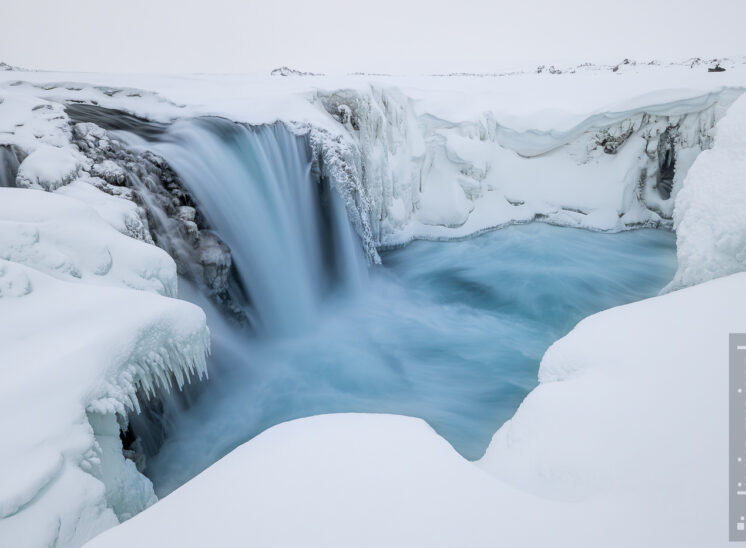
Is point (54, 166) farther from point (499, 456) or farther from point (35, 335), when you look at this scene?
point (499, 456)

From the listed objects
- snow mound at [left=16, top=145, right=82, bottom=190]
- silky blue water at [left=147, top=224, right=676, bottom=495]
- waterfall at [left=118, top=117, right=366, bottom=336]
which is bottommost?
silky blue water at [left=147, top=224, right=676, bottom=495]

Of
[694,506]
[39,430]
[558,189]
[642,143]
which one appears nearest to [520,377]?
[694,506]

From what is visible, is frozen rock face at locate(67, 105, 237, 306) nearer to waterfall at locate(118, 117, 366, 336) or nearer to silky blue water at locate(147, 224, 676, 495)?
waterfall at locate(118, 117, 366, 336)

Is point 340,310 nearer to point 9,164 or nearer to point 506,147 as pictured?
point 9,164

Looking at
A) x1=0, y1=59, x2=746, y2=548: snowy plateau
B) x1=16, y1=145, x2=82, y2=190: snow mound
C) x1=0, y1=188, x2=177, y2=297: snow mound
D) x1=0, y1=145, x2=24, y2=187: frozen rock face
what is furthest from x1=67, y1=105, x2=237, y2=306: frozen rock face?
x1=0, y1=188, x2=177, y2=297: snow mound

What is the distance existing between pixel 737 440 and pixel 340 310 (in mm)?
5306

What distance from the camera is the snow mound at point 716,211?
3164 mm

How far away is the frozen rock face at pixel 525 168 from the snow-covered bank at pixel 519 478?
6447 millimetres

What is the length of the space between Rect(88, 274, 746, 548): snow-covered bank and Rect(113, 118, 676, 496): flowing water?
94.7 inches

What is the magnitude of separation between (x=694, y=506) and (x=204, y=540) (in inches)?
59.3

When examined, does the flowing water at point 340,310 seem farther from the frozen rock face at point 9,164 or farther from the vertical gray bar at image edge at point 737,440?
the vertical gray bar at image edge at point 737,440

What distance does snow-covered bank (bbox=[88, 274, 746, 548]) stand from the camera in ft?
3.75

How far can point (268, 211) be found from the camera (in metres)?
5.74

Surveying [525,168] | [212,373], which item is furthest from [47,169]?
[525,168]
